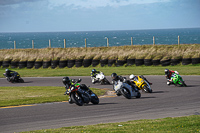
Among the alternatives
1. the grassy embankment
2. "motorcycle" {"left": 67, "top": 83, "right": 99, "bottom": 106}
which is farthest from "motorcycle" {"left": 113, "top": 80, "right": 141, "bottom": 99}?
the grassy embankment

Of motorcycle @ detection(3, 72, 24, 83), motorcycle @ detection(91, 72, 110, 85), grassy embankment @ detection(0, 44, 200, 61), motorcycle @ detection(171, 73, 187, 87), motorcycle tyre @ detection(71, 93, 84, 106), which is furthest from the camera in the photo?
grassy embankment @ detection(0, 44, 200, 61)

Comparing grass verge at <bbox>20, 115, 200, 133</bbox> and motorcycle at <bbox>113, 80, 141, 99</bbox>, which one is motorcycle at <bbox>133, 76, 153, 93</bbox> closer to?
motorcycle at <bbox>113, 80, 141, 99</bbox>

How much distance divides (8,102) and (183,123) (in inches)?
387

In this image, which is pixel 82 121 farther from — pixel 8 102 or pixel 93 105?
pixel 8 102

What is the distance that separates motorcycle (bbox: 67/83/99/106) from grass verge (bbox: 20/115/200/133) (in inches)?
167

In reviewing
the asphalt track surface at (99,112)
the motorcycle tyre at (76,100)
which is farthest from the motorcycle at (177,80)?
the motorcycle tyre at (76,100)

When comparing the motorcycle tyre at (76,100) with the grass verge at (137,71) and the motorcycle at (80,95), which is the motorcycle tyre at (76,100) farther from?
the grass verge at (137,71)

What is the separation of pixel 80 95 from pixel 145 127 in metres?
5.82

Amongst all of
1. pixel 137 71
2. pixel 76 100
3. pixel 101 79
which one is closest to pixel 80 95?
pixel 76 100

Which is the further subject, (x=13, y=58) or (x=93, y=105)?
(x=13, y=58)

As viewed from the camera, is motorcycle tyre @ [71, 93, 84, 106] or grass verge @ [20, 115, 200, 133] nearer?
grass verge @ [20, 115, 200, 133]

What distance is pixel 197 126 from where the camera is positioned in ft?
32.9

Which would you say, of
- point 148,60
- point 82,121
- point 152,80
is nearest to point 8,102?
point 82,121

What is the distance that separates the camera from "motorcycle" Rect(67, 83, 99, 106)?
49.1 ft
